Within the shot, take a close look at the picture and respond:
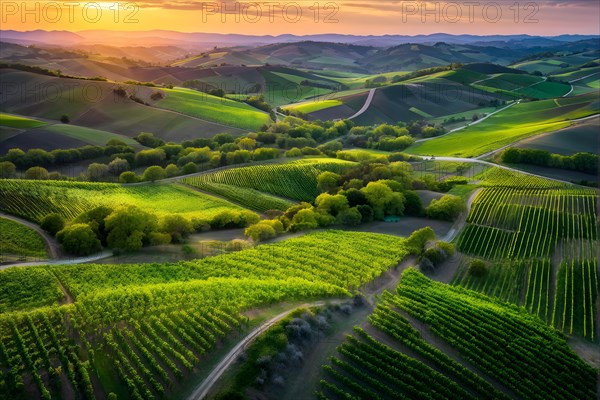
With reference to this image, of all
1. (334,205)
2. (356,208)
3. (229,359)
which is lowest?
(229,359)

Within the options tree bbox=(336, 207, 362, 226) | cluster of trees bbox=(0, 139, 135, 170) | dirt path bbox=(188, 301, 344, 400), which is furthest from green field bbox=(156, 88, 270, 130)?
dirt path bbox=(188, 301, 344, 400)

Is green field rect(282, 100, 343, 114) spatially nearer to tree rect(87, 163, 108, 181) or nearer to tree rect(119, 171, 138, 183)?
tree rect(87, 163, 108, 181)

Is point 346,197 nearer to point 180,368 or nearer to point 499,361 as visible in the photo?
A: point 499,361

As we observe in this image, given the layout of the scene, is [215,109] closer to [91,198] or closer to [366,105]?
[366,105]

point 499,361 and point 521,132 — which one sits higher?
point 521,132

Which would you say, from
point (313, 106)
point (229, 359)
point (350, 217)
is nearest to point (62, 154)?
point (350, 217)

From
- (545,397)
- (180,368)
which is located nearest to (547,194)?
(545,397)
